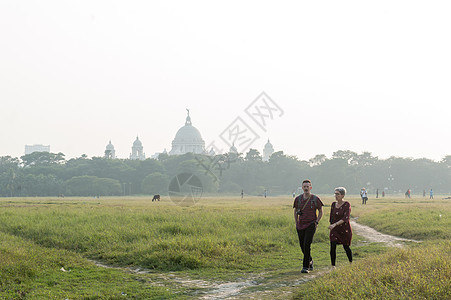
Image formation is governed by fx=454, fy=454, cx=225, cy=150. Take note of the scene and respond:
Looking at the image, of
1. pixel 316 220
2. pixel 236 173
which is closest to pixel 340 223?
pixel 316 220

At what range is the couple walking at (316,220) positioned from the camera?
30.7ft

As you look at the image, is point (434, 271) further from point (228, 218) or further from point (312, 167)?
point (312, 167)

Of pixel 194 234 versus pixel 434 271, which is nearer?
pixel 434 271

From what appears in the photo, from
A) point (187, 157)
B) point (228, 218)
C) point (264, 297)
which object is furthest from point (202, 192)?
point (264, 297)

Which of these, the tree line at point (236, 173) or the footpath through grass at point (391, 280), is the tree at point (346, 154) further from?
the footpath through grass at point (391, 280)

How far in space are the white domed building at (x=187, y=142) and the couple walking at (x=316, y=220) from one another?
544 ft

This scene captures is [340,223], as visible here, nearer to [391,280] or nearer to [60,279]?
[391,280]

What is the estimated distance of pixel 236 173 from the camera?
362 ft

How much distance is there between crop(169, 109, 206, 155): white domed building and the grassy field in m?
158

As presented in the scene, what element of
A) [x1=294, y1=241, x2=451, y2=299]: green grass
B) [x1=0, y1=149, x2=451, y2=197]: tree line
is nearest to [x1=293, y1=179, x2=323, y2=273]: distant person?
[x1=294, y1=241, x2=451, y2=299]: green grass

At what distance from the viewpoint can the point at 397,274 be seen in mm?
7008

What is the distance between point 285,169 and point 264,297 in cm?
10697

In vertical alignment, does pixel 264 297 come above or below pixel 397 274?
below

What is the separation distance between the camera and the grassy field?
752 centimetres
